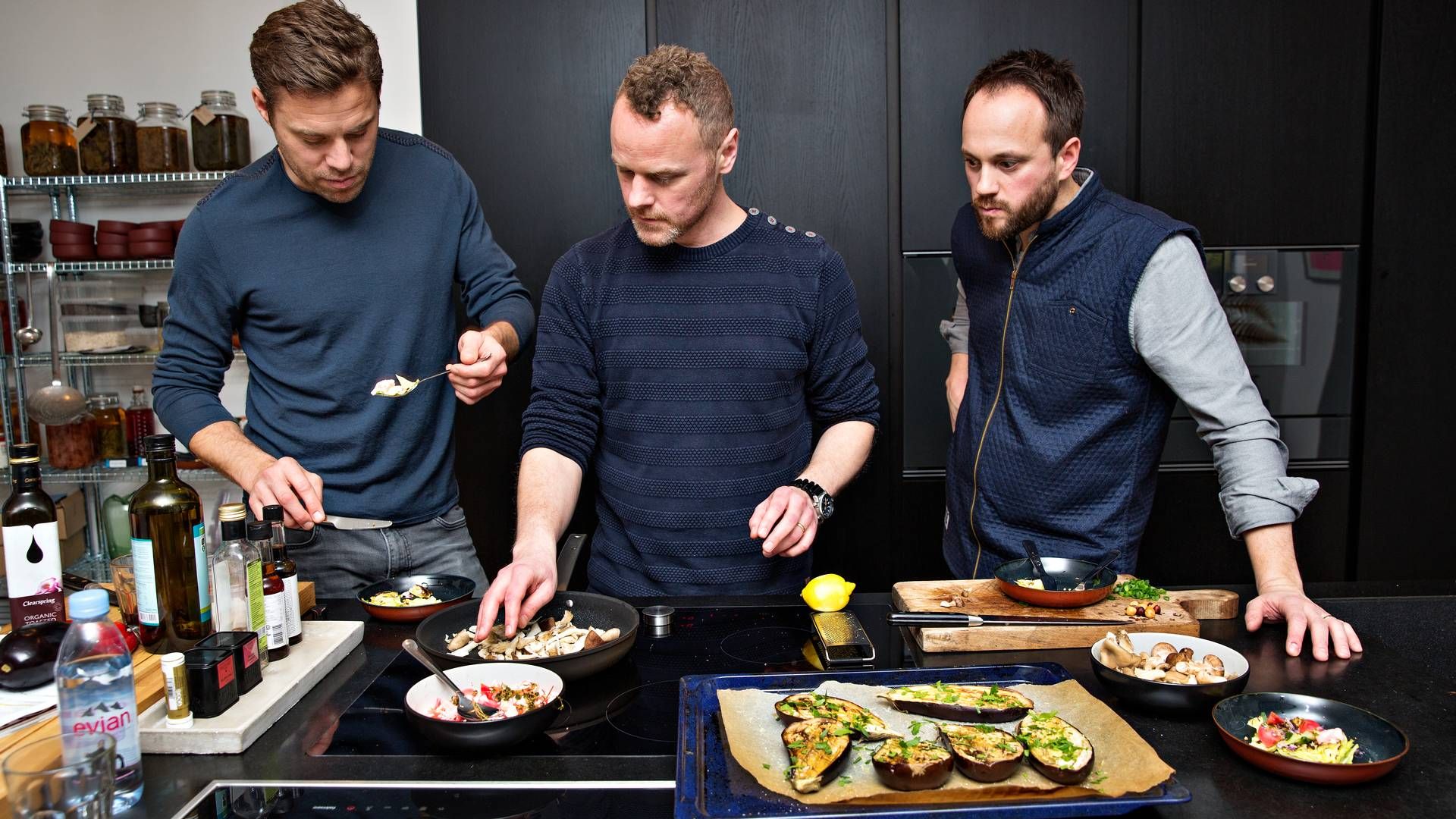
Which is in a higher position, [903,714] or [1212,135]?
[1212,135]

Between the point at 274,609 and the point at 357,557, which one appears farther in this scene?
the point at 357,557

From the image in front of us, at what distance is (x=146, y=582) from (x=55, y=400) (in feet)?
8.06

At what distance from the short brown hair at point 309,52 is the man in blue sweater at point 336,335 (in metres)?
0.06

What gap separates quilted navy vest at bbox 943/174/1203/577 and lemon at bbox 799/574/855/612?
583 millimetres

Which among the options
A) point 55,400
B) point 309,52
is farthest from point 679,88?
point 55,400

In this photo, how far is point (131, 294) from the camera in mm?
3590

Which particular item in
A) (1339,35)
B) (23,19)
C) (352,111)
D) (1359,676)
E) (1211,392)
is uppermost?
(23,19)

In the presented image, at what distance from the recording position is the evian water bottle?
0.99 m

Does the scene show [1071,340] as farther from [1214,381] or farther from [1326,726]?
[1326,726]

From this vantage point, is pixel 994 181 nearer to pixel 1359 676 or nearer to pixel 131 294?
pixel 1359 676

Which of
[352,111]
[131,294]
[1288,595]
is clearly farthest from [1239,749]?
[131,294]

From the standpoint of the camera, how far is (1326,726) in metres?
1.11

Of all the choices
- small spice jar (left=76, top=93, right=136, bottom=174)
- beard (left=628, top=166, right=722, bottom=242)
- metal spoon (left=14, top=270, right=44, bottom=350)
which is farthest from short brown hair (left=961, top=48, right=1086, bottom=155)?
metal spoon (left=14, top=270, right=44, bottom=350)

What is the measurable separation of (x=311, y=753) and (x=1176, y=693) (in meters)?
1.04
